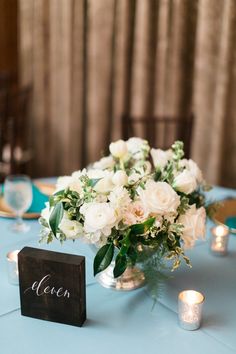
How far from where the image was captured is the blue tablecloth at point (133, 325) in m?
0.81

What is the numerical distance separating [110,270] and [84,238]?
146 millimetres

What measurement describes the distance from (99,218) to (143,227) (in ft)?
0.29

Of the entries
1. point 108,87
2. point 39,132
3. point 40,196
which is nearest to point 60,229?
point 40,196

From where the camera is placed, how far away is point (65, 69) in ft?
10.1

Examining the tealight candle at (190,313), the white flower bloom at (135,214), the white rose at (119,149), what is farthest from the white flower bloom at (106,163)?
the tealight candle at (190,313)

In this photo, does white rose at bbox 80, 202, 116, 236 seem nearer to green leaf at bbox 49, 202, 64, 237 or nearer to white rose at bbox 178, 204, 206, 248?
green leaf at bbox 49, 202, 64, 237

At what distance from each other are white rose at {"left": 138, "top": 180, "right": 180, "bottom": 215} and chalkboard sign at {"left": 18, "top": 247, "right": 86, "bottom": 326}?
171mm

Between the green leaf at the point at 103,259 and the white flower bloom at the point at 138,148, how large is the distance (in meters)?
0.31

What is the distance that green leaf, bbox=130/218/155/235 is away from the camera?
86 centimetres

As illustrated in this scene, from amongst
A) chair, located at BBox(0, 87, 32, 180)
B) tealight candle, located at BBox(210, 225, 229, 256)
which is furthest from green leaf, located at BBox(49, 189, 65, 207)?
chair, located at BBox(0, 87, 32, 180)

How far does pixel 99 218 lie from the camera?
852 millimetres

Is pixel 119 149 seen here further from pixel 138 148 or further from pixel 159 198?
pixel 159 198

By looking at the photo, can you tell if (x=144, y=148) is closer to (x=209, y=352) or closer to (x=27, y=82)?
(x=209, y=352)

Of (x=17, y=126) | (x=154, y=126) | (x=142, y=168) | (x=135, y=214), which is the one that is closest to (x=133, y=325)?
(x=135, y=214)
